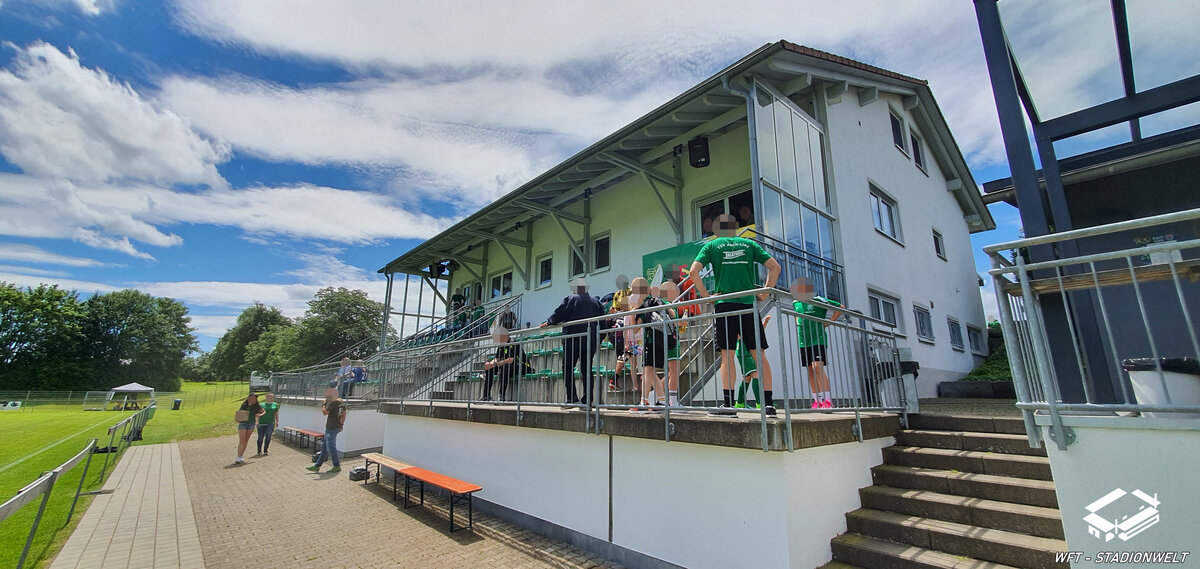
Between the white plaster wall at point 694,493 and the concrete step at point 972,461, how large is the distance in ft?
0.71

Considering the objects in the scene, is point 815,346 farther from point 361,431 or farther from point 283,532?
point 361,431

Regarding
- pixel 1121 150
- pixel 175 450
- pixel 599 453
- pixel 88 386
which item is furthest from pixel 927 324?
pixel 88 386

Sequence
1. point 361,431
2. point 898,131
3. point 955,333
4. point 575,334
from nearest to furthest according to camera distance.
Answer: point 575,334 < point 898,131 < point 955,333 < point 361,431

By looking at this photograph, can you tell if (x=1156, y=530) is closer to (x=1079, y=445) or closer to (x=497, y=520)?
(x=1079, y=445)

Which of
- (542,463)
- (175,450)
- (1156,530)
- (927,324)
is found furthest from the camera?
(175,450)

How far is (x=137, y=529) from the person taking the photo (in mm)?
6422

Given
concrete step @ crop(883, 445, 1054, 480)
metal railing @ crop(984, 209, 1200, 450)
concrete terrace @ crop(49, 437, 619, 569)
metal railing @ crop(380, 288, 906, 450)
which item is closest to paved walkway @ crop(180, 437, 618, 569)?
concrete terrace @ crop(49, 437, 619, 569)

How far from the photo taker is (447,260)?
19312mm

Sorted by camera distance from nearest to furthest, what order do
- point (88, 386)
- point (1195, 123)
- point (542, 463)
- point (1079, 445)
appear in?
point (1079, 445) < point (542, 463) < point (1195, 123) < point (88, 386)

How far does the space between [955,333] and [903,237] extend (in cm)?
368

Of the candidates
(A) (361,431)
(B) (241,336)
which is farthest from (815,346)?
(B) (241,336)

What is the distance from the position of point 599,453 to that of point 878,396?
3.30 meters

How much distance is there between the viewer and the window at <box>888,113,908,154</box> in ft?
38.1

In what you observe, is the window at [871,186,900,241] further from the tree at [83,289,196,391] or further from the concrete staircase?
the tree at [83,289,196,391]
